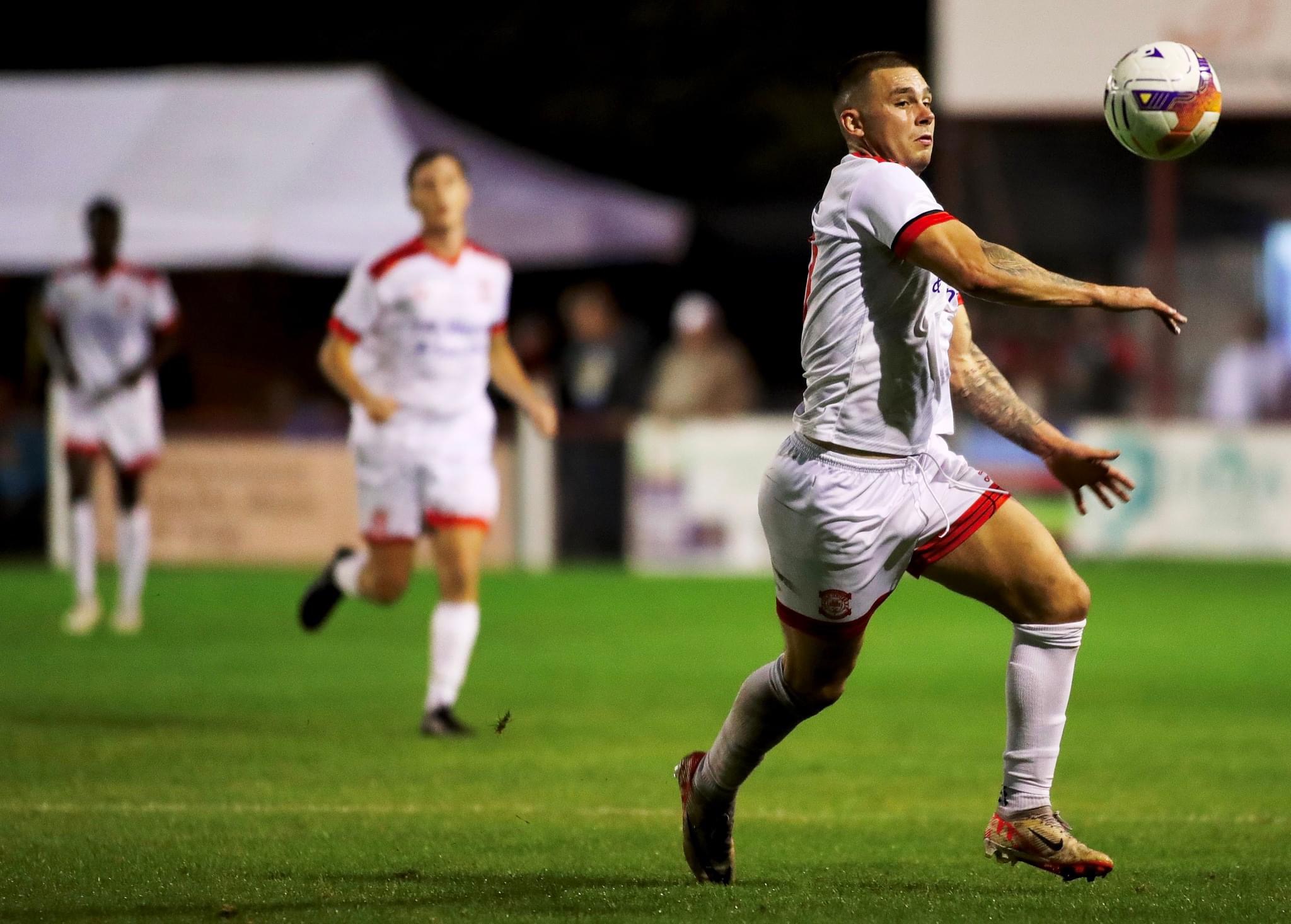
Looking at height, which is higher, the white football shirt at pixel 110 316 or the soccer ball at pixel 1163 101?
the soccer ball at pixel 1163 101

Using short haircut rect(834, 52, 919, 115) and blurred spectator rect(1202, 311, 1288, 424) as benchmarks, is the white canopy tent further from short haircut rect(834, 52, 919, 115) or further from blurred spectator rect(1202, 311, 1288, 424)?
short haircut rect(834, 52, 919, 115)

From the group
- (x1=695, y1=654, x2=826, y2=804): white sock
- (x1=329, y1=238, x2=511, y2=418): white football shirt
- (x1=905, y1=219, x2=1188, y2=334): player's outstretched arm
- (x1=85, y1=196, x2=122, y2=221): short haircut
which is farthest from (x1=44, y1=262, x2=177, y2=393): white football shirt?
(x1=905, y1=219, x2=1188, y2=334): player's outstretched arm

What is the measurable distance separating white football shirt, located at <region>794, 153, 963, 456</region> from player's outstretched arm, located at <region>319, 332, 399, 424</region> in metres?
3.68

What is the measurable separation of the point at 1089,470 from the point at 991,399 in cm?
46

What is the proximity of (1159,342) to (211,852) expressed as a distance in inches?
617

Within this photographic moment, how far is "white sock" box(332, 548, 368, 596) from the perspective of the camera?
10305 mm

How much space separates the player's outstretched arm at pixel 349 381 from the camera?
9.41 metres

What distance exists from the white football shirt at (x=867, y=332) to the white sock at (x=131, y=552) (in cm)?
861

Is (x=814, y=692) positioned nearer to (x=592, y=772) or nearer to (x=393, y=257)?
(x=592, y=772)

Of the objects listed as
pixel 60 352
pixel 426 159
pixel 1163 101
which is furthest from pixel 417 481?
pixel 60 352

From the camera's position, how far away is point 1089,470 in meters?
5.84

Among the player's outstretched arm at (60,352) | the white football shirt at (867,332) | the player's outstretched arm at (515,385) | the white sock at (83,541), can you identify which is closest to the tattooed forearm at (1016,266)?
the white football shirt at (867,332)

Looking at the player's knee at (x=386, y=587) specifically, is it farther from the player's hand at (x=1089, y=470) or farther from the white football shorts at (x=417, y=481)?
the player's hand at (x=1089, y=470)

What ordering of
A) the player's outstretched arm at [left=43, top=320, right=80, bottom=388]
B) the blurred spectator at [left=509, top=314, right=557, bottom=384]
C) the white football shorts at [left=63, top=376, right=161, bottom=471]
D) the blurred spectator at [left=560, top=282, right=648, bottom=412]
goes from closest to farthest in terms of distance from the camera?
the white football shorts at [left=63, top=376, right=161, bottom=471], the player's outstretched arm at [left=43, top=320, right=80, bottom=388], the blurred spectator at [left=560, top=282, right=648, bottom=412], the blurred spectator at [left=509, top=314, right=557, bottom=384]
